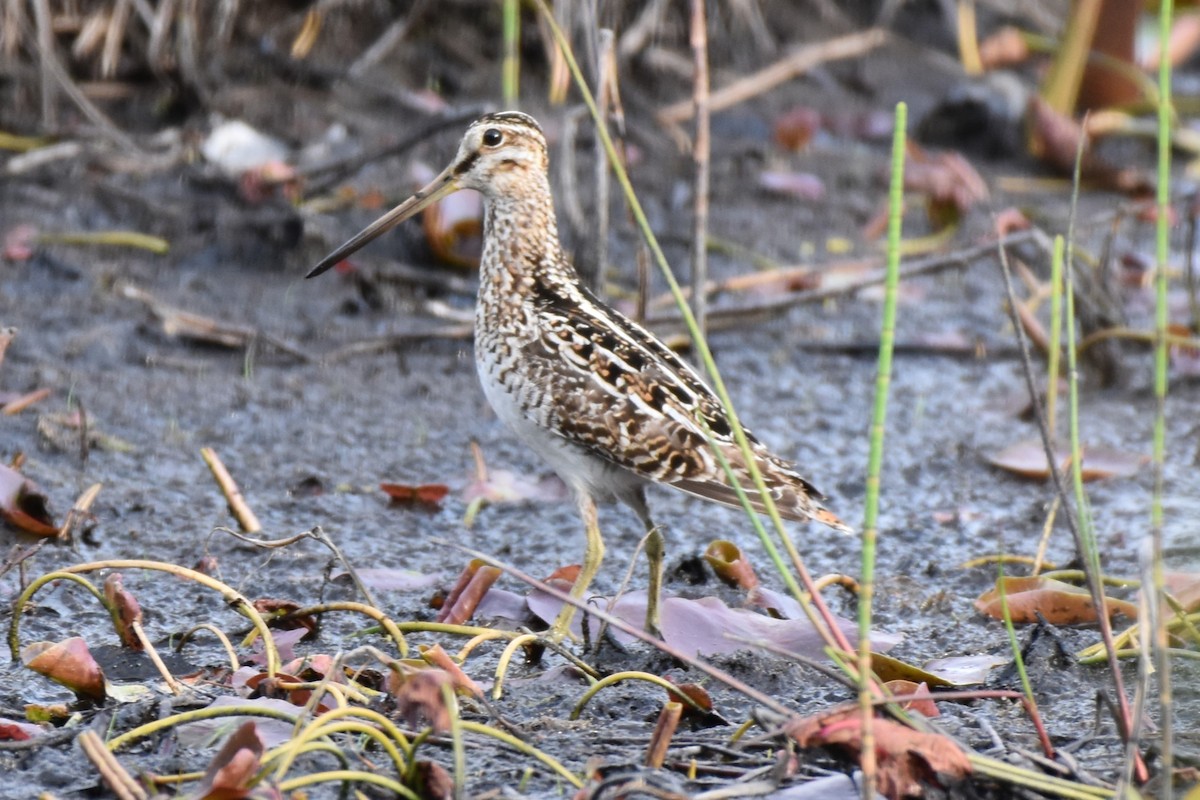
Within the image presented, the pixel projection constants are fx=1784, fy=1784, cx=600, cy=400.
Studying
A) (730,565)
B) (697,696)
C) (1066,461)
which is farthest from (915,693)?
(1066,461)

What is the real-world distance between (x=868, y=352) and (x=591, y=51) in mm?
1706

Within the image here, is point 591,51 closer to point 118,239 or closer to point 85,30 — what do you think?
point 118,239

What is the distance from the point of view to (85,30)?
6707 millimetres

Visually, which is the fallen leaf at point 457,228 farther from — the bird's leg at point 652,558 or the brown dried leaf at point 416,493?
the bird's leg at point 652,558

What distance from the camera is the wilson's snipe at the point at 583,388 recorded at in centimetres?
395

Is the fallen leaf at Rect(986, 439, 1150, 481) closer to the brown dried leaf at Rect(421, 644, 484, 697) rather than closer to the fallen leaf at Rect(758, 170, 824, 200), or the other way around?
the fallen leaf at Rect(758, 170, 824, 200)

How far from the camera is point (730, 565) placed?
422 cm

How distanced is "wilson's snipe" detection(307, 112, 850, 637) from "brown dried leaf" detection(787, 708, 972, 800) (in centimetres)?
116

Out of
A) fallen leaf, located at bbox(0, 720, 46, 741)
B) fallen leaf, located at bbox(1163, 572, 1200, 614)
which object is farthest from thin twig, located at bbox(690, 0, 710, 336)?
fallen leaf, located at bbox(0, 720, 46, 741)

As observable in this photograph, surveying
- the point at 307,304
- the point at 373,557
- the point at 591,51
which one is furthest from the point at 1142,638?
the point at 307,304

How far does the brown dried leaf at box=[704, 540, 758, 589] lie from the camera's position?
4203 mm

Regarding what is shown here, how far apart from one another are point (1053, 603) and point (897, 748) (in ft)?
4.77

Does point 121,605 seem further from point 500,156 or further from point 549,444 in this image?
point 500,156

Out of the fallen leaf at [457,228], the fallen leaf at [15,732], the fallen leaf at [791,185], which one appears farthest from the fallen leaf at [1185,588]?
the fallen leaf at [791,185]
